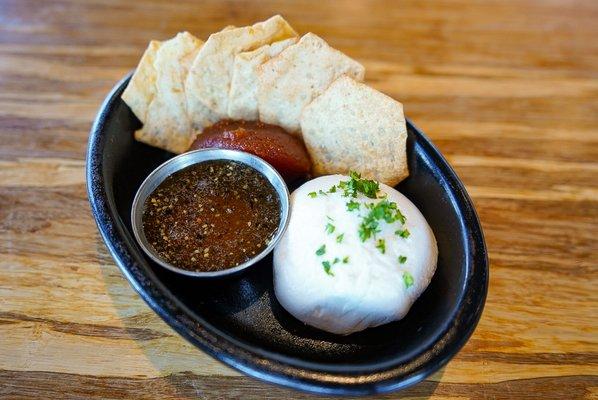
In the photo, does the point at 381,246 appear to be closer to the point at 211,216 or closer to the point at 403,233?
the point at 403,233

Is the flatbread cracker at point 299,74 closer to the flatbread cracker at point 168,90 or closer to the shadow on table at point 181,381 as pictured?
the flatbread cracker at point 168,90

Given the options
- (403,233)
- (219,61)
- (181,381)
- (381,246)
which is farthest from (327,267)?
(219,61)

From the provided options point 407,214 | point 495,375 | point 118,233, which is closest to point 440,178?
point 407,214

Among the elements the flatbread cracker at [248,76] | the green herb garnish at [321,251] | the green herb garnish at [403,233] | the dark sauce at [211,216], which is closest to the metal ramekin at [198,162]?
the dark sauce at [211,216]

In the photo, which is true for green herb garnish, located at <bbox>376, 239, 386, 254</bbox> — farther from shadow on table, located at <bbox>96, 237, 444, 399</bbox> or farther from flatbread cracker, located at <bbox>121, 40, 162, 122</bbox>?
flatbread cracker, located at <bbox>121, 40, 162, 122</bbox>

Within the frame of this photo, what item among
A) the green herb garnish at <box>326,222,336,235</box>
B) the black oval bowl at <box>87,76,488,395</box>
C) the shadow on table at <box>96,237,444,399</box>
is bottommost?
the shadow on table at <box>96,237,444,399</box>

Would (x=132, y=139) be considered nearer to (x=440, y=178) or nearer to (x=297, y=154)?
(x=297, y=154)

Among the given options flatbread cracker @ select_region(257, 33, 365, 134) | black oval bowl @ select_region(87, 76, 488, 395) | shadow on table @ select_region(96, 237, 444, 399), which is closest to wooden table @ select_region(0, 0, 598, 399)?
shadow on table @ select_region(96, 237, 444, 399)
